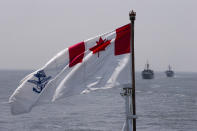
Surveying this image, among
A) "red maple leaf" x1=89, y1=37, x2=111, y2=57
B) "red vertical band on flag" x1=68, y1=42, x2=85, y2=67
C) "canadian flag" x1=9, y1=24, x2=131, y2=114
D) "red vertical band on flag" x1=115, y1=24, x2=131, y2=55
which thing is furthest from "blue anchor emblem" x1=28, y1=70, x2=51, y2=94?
"red vertical band on flag" x1=115, y1=24, x2=131, y2=55

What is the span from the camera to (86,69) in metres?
9.73

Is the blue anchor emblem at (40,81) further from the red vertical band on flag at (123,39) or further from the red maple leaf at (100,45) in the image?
the red vertical band on flag at (123,39)

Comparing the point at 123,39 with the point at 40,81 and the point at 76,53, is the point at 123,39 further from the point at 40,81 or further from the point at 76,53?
the point at 40,81

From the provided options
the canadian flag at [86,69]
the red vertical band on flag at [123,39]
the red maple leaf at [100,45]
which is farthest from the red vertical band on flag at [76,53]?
the red vertical band on flag at [123,39]

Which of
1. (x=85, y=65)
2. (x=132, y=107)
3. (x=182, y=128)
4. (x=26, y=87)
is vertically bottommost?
(x=182, y=128)

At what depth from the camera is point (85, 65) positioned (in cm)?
973

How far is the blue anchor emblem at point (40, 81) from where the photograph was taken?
9.28 m

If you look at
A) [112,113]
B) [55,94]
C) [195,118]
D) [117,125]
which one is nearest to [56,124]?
[117,125]

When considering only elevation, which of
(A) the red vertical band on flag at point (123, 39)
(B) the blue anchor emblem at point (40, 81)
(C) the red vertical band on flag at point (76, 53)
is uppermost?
(A) the red vertical band on flag at point (123, 39)

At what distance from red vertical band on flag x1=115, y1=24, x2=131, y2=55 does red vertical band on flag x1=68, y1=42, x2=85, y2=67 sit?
1.03m

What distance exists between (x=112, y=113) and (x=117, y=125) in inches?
441

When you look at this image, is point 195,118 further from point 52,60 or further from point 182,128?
point 52,60

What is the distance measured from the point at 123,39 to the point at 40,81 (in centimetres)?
268

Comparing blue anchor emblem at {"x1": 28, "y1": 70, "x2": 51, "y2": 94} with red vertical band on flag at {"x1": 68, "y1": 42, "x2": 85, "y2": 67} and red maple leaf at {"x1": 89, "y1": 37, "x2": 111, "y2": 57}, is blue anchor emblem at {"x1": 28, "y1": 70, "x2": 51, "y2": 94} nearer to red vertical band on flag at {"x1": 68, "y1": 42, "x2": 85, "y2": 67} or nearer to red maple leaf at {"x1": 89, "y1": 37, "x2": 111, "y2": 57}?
red vertical band on flag at {"x1": 68, "y1": 42, "x2": 85, "y2": 67}
